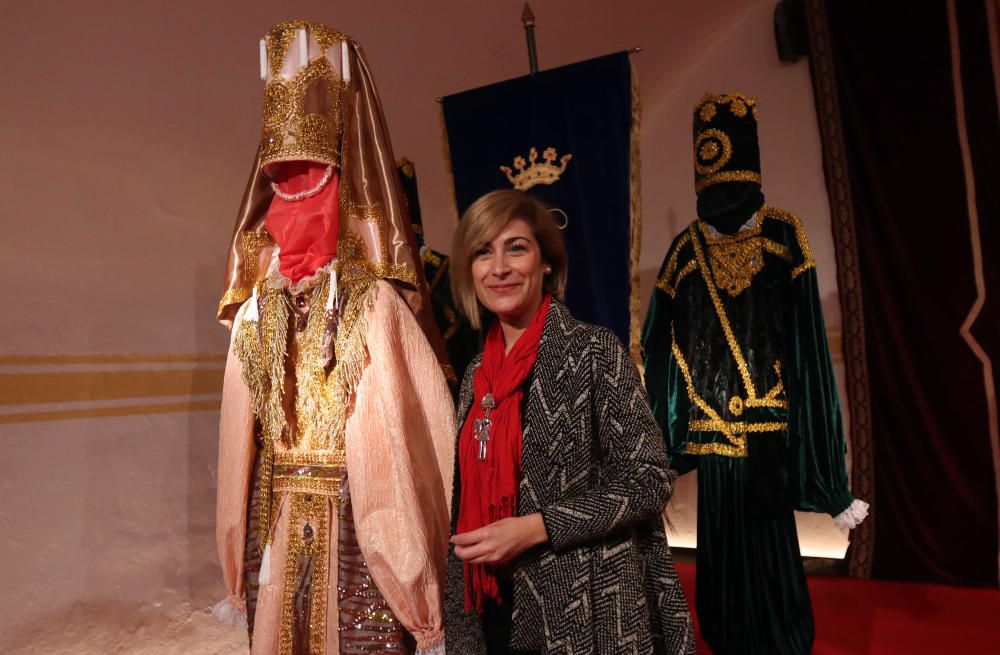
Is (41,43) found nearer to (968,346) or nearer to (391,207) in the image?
(391,207)

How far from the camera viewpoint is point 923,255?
3.67 meters

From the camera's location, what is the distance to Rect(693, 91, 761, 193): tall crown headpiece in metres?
2.32

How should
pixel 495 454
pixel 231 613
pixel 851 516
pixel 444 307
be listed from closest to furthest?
pixel 495 454, pixel 231 613, pixel 851 516, pixel 444 307

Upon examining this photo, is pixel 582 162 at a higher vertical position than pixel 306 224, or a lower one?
higher

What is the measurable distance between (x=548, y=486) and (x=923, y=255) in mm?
Result: 3269

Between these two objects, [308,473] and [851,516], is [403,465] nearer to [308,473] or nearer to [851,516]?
[308,473]

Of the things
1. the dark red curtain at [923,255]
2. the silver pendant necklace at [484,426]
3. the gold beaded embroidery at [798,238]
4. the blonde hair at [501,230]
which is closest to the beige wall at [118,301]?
the blonde hair at [501,230]

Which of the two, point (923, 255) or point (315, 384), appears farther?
point (923, 255)

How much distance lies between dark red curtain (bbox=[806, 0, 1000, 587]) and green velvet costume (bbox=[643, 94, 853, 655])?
71.8 inches

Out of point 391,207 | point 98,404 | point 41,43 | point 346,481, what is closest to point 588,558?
point 346,481

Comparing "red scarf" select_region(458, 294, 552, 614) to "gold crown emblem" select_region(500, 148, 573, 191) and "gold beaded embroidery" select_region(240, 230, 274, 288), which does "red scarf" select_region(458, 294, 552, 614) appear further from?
"gold crown emblem" select_region(500, 148, 573, 191)

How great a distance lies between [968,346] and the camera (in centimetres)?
354

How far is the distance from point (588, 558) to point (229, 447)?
110 centimetres

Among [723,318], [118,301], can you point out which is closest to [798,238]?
[723,318]
